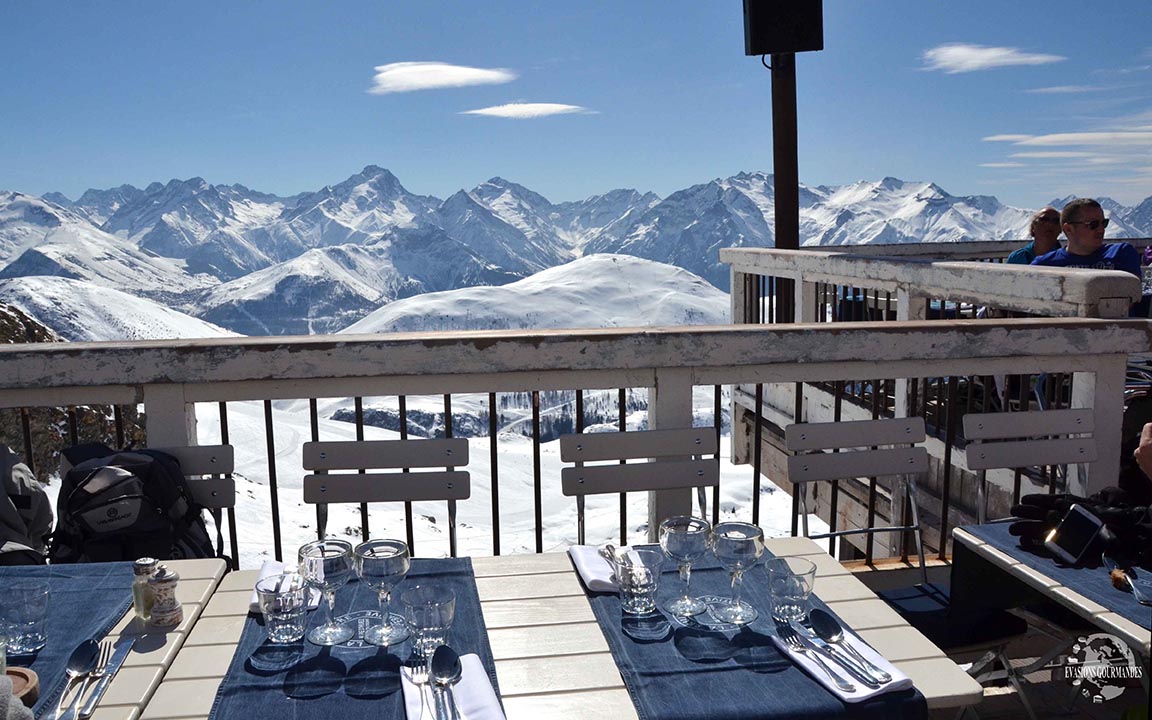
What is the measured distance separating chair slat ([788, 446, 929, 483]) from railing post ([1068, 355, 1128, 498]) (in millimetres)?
884

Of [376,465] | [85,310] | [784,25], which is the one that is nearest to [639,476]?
[376,465]

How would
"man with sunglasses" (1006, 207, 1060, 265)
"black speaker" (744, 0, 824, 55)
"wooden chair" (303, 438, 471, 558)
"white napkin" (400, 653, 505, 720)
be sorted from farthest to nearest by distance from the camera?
"black speaker" (744, 0, 824, 55) < "man with sunglasses" (1006, 207, 1060, 265) < "wooden chair" (303, 438, 471, 558) < "white napkin" (400, 653, 505, 720)

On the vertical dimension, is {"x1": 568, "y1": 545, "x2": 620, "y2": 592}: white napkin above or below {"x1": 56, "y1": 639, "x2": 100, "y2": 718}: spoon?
below

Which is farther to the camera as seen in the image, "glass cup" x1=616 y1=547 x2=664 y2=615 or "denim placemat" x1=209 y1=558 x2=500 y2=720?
"glass cup" x1=616 y1=547 x2=664 y2=615

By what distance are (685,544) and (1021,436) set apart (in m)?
1.85

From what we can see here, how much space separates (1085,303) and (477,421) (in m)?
154

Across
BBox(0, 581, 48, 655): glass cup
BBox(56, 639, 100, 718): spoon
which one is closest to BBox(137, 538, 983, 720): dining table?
BBox(56, 639, 100, 718): spoon

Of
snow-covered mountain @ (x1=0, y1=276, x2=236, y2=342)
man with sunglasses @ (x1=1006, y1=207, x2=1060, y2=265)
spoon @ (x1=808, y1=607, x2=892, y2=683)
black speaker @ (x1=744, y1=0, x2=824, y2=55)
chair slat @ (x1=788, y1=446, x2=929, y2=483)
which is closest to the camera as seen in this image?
spoon @ (x1=808, y1=607, x2=892, y2=683)

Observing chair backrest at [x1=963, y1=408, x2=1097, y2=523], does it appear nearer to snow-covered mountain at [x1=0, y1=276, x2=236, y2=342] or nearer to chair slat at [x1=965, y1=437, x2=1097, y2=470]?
chair slat at [x1=965, y1=437, x2=1097, y2=470]

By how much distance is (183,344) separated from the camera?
315cm

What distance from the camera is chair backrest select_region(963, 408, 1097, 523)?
3340 mm

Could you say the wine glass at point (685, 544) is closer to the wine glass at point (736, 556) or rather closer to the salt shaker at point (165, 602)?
the wine glass at point (736, 556)

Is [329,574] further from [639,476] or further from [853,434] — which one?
[853,434]

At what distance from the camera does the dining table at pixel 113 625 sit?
1639mm
